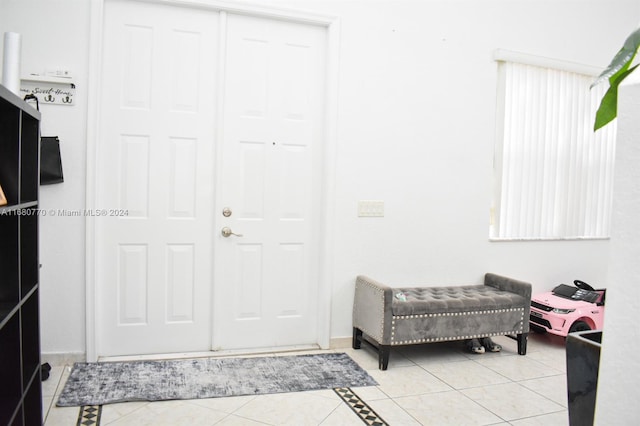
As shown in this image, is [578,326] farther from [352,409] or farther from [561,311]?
[352,409]

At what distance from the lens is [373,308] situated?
11.1ft

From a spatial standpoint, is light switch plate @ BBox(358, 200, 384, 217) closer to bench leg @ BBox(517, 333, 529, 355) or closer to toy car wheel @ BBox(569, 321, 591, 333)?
bench leg @ BBox(517, 333, 529, 355)

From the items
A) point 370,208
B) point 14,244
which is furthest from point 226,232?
point 14,244

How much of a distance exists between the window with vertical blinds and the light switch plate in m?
1.11

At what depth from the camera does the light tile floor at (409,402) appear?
2518 mm

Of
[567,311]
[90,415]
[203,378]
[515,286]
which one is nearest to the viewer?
[90,415]

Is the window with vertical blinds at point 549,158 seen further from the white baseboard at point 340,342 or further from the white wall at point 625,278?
the white wall at point 625,278

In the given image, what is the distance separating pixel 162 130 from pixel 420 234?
2081 millimetres

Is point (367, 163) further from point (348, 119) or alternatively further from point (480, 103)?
point (480, 103)

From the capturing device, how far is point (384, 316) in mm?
3262

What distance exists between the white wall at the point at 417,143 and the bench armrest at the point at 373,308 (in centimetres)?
11

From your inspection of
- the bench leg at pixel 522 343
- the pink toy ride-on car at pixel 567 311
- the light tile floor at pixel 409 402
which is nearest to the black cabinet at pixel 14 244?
the light tile floor at pixel 409 402

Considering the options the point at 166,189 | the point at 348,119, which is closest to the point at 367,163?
the point at 348,119

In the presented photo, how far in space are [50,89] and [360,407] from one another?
2631 mm
